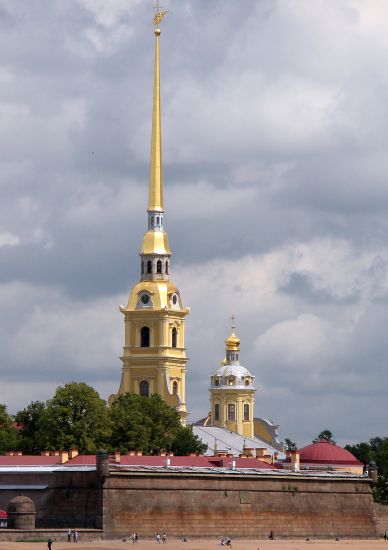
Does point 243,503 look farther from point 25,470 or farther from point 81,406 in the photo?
point 81,406

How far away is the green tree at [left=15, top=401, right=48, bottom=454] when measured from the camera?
13188cm

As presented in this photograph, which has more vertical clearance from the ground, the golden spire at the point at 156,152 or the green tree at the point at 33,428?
the golden spire at the point at 156,152

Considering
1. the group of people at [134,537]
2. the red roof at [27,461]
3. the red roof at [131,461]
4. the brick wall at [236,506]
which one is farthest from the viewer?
the red roof at [131,461]

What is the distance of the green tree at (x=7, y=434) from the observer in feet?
439

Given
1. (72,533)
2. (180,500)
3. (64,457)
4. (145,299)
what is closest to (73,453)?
(64,457)

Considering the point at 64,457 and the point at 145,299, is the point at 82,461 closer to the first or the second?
the point at 64,457

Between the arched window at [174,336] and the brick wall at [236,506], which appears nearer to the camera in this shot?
the brick wall at [236,506]

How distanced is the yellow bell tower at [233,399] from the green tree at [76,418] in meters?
51.3

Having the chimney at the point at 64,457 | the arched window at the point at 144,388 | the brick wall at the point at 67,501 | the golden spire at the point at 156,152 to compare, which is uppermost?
the golden spire at the point at 156,152

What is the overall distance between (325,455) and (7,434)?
23455 mm

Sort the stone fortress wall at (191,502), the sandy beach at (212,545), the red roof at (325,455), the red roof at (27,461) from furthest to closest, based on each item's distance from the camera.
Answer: the red roof at (325,455)
the red roof at (27,461)
the stone fortress wall at (191,502)
the sandy beach at (212,545)

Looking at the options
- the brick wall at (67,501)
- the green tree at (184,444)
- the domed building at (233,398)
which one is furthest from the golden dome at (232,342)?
the brick wall at (67,501)

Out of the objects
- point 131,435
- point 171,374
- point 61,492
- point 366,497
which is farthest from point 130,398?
point 61,492

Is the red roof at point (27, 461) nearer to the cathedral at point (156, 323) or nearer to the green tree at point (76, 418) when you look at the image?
the green tree at point (76, 418)
